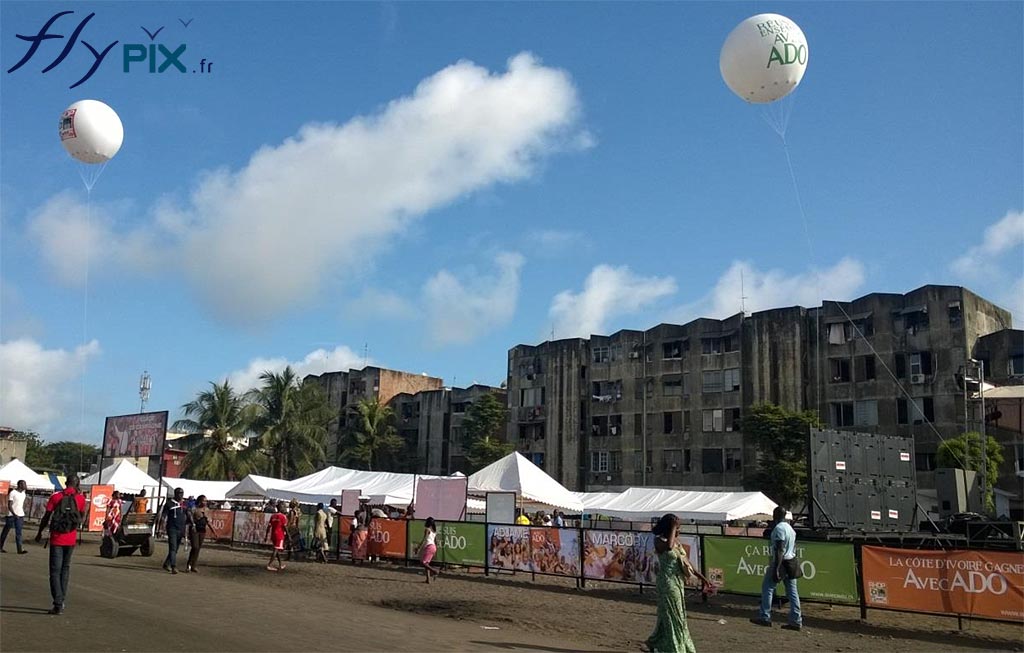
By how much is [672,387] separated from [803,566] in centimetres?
5142

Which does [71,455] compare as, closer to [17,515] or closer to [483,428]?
[483,428]

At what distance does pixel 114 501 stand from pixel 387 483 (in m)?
12.3

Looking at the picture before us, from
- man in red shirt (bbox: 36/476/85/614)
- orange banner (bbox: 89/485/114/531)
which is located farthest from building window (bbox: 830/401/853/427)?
man in red shirt (bbox: 36/476/85/614)

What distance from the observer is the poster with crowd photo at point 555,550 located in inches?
761

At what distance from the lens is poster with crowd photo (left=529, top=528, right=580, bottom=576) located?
761 inches

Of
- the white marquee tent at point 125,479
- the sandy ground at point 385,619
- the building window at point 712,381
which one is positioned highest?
the building window at point 712,381

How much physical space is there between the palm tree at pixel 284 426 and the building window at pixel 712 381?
29.5 m

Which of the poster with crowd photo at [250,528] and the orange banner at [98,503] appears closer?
the poster with crowd photo at [250,528]

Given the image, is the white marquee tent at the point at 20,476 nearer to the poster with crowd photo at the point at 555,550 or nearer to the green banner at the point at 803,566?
the poster with crowd photo at the point at 555,550

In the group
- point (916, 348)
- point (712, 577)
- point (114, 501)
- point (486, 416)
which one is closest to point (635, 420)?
point (486, 416)

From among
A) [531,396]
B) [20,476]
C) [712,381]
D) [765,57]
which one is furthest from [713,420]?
[765,57]

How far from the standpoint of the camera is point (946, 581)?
1318 centimetres

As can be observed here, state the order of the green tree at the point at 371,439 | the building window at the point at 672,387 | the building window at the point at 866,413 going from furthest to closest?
the green tree at the point at 371,439 < the building window at the point at 672,387 < the building window at the point at 866,413

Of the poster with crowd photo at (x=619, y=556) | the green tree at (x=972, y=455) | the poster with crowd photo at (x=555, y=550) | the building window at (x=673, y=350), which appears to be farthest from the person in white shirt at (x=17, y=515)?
the building window at (x=673, y=350)
